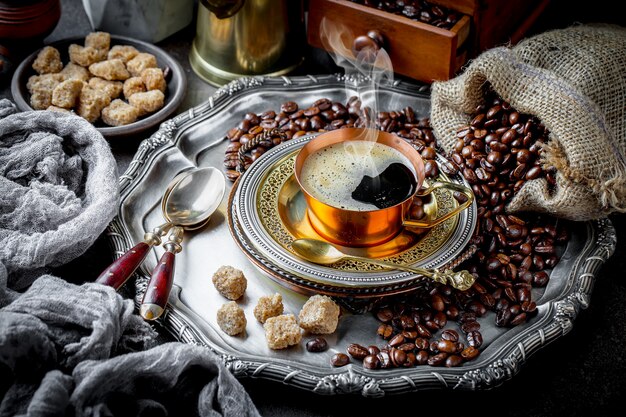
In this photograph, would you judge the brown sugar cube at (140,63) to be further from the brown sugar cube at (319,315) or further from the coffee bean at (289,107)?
the brown sugar cube at (319,315)

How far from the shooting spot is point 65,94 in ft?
6.07

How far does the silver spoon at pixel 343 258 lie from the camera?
1358 mm

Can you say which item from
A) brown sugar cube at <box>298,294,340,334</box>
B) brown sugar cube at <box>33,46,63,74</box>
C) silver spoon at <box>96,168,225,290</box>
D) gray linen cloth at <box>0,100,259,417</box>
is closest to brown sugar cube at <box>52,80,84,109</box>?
brown sugar cube at <box>33,46,63,74</box>

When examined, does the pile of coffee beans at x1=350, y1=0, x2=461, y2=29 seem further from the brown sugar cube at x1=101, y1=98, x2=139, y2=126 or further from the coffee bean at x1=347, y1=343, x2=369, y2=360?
the coffee bean at x1=347, y1=343, x2=369, y2=360

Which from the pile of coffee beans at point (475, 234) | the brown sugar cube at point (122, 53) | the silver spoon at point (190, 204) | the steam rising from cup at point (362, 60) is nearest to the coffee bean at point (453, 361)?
the pile of coffee beans at point (475, 234)

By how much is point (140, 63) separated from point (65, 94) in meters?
0.25

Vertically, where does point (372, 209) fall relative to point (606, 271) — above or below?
above

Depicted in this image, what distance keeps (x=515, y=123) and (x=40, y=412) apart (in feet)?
3.79

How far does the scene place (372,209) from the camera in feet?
4.71

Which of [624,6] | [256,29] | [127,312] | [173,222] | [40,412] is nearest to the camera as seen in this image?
[40,412]

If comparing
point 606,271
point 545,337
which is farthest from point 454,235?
point 606,271

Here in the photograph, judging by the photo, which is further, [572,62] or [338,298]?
[572,62]

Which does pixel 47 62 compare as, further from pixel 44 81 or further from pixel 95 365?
pixel 95 365

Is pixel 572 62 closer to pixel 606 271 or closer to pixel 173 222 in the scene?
pixel 606 271
